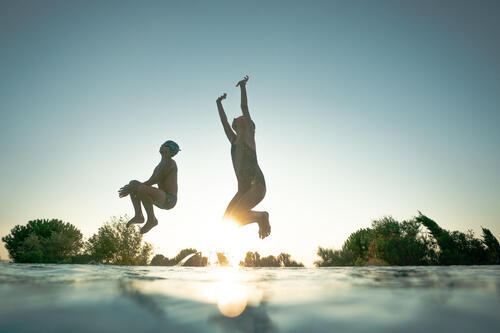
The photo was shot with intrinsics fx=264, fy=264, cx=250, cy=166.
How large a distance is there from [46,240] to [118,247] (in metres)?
14.9

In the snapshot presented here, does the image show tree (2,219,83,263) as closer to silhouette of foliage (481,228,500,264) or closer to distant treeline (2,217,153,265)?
distant treeline (2,217,153,265)

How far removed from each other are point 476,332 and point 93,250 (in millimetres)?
28840

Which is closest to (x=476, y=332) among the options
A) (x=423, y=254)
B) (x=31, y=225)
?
(x=423, y=254)

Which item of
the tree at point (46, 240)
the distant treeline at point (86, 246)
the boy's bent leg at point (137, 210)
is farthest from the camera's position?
the tree at point (46, 240)

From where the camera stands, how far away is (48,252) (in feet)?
99.7

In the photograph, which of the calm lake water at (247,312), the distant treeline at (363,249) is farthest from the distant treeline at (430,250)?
the calm lake water at (247,312)

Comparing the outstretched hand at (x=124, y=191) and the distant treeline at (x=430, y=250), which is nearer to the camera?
the outstretched hand at (x=124, y=191)

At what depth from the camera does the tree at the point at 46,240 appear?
3058cm

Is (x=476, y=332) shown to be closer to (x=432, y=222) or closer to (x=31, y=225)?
(x=432, y=222)

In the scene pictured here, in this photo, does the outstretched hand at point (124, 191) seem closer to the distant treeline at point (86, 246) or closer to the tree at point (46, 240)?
the distant treeline at point (86, 246)

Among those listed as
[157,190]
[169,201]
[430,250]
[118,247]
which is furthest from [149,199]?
[118,247]

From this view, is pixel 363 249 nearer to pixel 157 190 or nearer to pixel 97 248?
pixel 157 190

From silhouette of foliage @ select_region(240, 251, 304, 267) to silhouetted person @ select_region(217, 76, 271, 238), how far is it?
5.85 m

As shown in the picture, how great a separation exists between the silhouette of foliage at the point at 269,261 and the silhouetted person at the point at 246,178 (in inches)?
230
